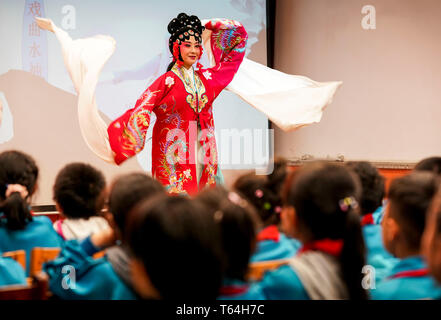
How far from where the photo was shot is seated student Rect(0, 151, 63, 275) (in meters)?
2.14

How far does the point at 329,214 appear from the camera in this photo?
4.95 feet

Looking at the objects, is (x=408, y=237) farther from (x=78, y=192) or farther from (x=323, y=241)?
(x=78, y=192)

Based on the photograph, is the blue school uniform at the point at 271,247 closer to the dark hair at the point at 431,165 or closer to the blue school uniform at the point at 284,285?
the blue school uniform at the point at 284,285

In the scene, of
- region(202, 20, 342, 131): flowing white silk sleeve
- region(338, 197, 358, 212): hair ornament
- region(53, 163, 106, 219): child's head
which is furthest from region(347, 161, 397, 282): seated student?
region(202, 20, 342, 131): flowing white silk sleeve

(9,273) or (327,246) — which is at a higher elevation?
(327,246)

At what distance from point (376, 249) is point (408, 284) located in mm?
648

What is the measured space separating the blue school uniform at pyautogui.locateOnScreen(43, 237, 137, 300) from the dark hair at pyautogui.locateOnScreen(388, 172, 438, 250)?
2.59ft

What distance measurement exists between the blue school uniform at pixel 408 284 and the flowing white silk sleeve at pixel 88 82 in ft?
6.72

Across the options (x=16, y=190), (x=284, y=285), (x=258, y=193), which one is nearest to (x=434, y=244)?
(x=284, y=285)

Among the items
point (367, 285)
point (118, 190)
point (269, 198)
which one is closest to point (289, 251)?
point (269, 198)

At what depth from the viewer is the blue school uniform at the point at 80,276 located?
5.44 ft

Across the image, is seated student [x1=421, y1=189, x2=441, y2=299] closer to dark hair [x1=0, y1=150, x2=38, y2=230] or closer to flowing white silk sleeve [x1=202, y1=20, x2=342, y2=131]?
dark hair [x1=0, y1=150, x2=38, y2=230]

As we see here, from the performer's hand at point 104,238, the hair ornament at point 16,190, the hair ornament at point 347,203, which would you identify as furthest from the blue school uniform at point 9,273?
the hair ornament at point 347,203

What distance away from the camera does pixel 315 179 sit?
151 cm
